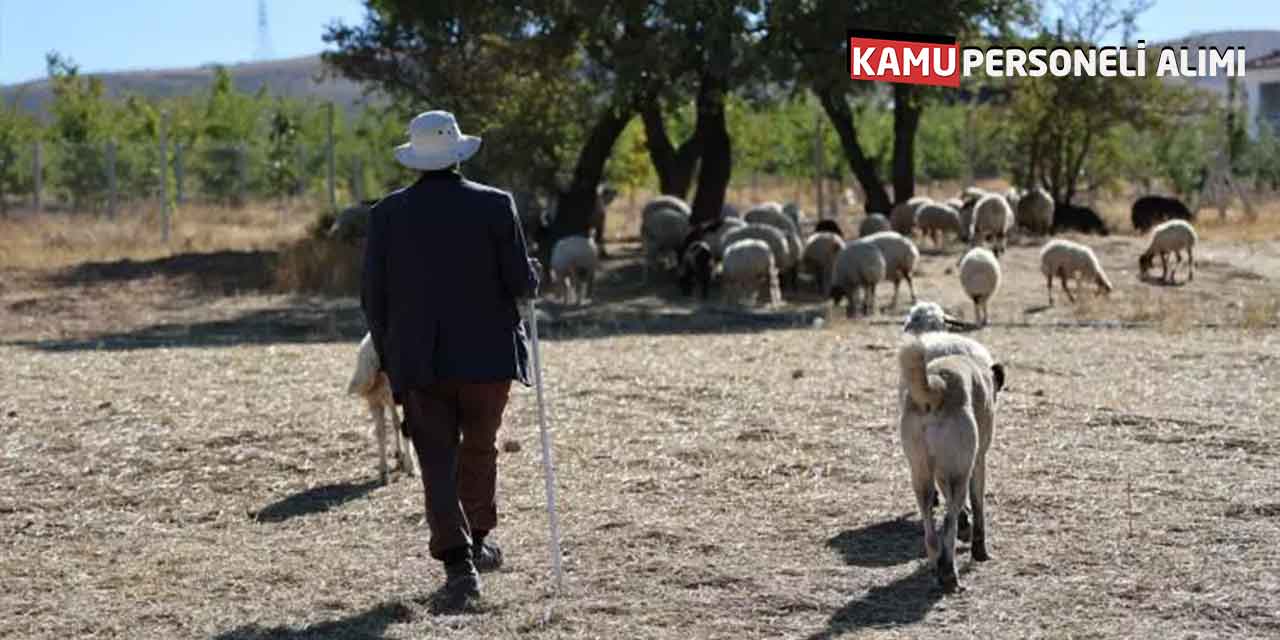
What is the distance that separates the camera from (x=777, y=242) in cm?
2377

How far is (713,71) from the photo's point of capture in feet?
76.4

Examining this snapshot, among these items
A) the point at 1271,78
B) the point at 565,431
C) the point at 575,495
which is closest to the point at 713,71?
the point at 565,431

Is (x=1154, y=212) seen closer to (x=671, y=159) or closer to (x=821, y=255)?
(x=671, y=159)

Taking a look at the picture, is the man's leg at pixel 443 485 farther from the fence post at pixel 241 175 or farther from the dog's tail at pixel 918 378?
the fence post at pixel 241 175

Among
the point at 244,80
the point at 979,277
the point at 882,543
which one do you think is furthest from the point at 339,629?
the point at 244,80

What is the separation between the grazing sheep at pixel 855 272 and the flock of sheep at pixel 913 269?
0.05 ft

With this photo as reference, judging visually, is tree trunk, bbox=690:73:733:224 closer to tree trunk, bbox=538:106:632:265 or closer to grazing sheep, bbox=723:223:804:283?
tree trunk, bbox=538:106:632:265

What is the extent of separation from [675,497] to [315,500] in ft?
6.19

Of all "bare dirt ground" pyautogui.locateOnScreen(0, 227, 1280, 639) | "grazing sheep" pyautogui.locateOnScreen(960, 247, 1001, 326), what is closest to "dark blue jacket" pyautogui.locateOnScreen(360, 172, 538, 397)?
"bare dirt ground" pyautogui.locateOnScreen(0, 227, 1280, 639)

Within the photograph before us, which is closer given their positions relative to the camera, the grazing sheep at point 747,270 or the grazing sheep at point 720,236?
the grazing sheep at point 747,270

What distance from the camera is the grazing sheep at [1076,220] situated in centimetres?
3556

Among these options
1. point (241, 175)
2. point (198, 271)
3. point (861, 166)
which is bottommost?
point (198, 271)

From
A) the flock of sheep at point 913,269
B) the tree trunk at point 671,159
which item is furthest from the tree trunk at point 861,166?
the tree trunk at point 671,159

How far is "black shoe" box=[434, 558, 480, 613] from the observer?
7.61 m
